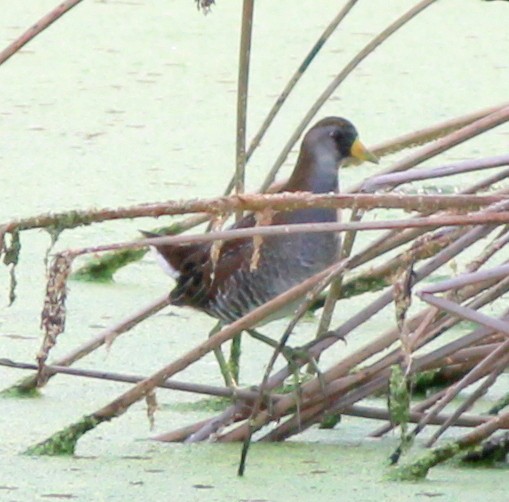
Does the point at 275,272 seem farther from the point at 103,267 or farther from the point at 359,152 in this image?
the point at 103,267

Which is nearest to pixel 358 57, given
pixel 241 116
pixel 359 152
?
pixel 241 116

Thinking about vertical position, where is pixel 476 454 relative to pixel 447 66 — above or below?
below

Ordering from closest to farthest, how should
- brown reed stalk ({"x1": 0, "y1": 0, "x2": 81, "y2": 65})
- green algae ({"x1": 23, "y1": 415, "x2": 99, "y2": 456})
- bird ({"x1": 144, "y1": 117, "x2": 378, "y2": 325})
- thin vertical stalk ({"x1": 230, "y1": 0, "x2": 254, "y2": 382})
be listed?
brown reed stalk ({"x1": 0, "y1": 0, "x2": 81, "y2": 65}) < green algae ({"x1": 23, "y1": 415, "x2": 99, "y2": 456}) < thin vertical stalk ({"x1": 230, "y1": 0, "x2": 254, "y2": 382}) < bird ({"x1": 144, "y1": 117, "x2": 378, "y2": 325})

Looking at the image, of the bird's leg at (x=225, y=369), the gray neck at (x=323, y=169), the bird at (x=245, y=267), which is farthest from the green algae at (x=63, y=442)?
the gray neck at (x=323, y=169)

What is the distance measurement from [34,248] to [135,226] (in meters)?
0.21

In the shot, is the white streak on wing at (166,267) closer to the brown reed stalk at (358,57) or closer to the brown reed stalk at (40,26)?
the brown reed stalk at (358,57)

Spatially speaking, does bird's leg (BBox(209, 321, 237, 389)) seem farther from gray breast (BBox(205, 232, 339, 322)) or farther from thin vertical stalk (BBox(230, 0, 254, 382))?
gray breast (BBox(205, 232, 339, 322))

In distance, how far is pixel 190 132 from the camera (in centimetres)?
345

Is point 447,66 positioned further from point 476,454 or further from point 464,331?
point 476,454

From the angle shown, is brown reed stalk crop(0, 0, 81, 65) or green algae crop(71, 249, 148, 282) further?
green algae crop(71, 249, 148, 282)

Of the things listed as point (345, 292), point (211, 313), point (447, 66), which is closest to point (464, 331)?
point (345, 292)

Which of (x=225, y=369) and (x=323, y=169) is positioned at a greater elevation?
(x=323, y=169)

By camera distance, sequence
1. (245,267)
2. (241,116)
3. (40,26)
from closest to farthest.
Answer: (40,26)
(241,116)
(245,267)

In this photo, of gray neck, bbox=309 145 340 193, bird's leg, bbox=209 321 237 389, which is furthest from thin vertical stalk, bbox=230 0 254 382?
gray neck, bbox=309 145 340 193
